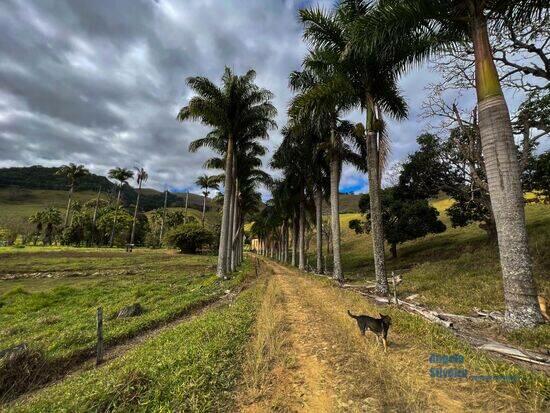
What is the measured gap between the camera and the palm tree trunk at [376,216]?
47.1ft

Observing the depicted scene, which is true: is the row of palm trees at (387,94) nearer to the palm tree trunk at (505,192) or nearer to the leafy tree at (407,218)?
the palm tree trunk at (505,192)

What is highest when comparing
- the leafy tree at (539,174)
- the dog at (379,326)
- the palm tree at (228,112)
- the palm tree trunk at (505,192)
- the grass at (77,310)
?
the palm tree at (228,112)

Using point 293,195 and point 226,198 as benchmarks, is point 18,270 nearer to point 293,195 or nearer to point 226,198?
point 226,198

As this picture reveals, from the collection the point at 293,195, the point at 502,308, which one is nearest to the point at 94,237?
the point at 293,195

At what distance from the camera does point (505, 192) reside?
8.00 m

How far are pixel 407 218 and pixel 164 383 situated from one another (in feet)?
92.6

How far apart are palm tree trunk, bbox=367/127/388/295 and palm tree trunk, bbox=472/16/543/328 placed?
6478mm

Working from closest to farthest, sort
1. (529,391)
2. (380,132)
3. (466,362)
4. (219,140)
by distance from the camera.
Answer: (529,391)
(466,362)
(380,132)
(219,140)

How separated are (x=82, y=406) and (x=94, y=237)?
274 ft

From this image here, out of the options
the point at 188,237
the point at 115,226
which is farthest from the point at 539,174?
the point at 115,226

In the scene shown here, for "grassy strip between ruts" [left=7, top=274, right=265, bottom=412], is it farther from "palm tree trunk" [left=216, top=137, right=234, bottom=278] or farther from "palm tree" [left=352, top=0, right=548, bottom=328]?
"palm tree trunk" [left=216, top=137, right=234, bottom=278]

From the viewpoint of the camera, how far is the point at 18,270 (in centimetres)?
2788

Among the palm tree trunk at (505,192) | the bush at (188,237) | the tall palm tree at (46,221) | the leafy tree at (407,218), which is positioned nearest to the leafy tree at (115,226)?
the tall palm tree at (46,221)

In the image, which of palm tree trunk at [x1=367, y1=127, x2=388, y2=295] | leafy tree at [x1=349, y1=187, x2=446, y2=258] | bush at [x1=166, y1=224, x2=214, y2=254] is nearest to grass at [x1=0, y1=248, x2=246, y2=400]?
palm tree trunk at [x1=367, y1=127, x2=388, y2=295]
